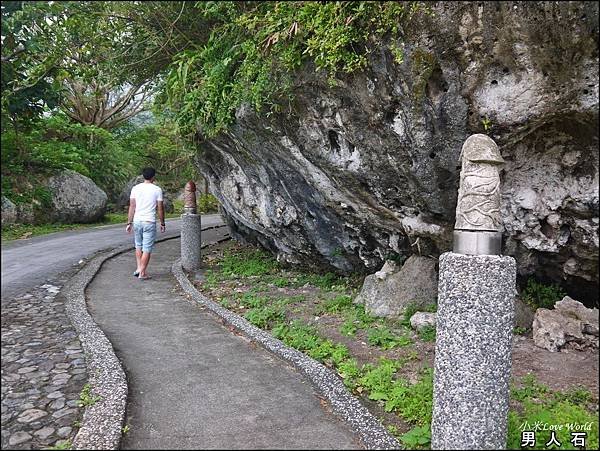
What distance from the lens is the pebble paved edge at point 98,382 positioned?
125 inches

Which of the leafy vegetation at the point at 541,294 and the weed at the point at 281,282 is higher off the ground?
the leafy vegetation at the point at 541,294

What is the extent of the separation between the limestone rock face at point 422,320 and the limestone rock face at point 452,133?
3.05 feet

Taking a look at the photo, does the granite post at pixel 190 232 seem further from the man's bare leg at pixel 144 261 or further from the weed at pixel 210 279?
the man's bare leg at pixel 144 261

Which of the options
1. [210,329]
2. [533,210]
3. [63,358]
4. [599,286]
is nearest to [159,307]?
[210,329]

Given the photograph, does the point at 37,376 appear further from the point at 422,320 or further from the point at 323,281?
the point at 323,281

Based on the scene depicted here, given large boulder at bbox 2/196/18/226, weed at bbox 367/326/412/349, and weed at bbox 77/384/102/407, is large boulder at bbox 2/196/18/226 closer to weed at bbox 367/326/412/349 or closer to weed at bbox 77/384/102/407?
weed at bbox 77/384/102/407

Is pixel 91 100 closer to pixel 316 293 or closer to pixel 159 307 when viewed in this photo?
pixel 159 307

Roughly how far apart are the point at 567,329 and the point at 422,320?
1512 mm

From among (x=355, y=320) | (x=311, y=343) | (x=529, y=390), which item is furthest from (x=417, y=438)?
(x=355, y=320)

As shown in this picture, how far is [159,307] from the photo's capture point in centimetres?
674

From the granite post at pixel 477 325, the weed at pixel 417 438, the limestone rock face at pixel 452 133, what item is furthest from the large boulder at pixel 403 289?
the granite post at pixel 477 325

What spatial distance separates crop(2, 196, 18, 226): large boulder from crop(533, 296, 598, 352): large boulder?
→ 4.94 meters

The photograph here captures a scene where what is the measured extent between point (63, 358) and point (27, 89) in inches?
99.7

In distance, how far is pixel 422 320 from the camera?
5.73 meters
